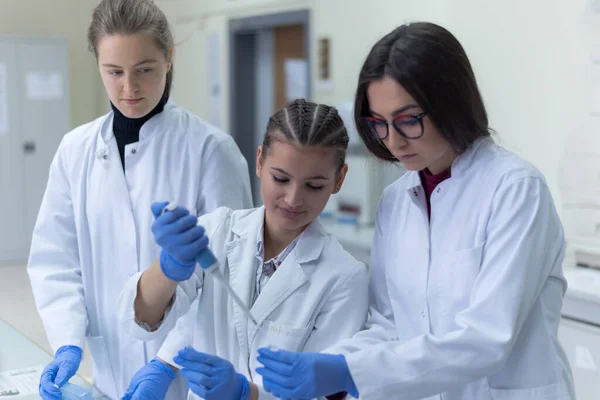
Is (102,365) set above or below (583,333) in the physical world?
above

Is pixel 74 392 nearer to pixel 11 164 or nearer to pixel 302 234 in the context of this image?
pixel 302 234

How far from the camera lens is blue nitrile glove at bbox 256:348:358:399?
3.26 ft

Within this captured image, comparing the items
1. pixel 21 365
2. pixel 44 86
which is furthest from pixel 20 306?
pixel 21 365

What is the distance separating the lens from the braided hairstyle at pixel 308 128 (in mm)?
1217

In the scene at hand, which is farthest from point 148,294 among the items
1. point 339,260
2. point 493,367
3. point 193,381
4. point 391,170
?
point 391,170

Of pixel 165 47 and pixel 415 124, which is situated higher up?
pixel 165 47

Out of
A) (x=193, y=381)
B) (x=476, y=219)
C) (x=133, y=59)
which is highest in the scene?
(x=133, y=59)

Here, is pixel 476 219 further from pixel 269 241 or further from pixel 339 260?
pixel 269 241

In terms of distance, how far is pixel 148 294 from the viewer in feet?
3.94

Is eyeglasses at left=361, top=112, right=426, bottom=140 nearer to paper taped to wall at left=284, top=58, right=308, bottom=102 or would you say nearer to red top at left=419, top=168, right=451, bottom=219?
red top at left=419, top=168, right=451, bottom=219

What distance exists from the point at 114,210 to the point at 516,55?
2100 mm

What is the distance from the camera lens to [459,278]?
111 centimetres

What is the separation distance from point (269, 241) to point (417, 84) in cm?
45

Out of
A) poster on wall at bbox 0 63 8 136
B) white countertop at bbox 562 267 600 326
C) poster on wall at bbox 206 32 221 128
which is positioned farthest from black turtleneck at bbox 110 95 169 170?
poster on wall at bbox 0 63 8 136
